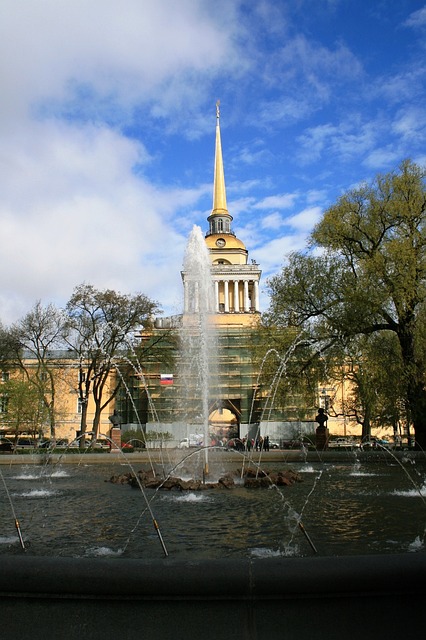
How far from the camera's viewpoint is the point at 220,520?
8891 mm

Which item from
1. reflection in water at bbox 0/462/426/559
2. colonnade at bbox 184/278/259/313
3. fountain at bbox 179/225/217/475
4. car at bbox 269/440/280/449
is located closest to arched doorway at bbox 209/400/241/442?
car at bbox 269/440/280/449

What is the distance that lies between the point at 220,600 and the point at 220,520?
5.23m

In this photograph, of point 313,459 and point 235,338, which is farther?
point 235,338

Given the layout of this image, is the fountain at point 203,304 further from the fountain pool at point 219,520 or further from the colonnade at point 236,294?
the colonnade at point 236,294

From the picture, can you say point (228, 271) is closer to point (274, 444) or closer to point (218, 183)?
point (218, 183)

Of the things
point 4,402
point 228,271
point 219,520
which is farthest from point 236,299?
point 219,520

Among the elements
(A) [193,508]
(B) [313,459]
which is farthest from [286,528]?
(B) [313,459]

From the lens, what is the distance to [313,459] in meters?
24.2

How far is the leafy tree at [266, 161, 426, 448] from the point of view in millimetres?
24156

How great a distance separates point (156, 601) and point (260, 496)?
8286 mm

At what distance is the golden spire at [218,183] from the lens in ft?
293

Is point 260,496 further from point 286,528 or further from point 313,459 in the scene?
point 313,459

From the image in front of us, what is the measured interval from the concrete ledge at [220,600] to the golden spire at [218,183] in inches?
3421

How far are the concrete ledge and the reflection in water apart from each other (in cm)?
250
